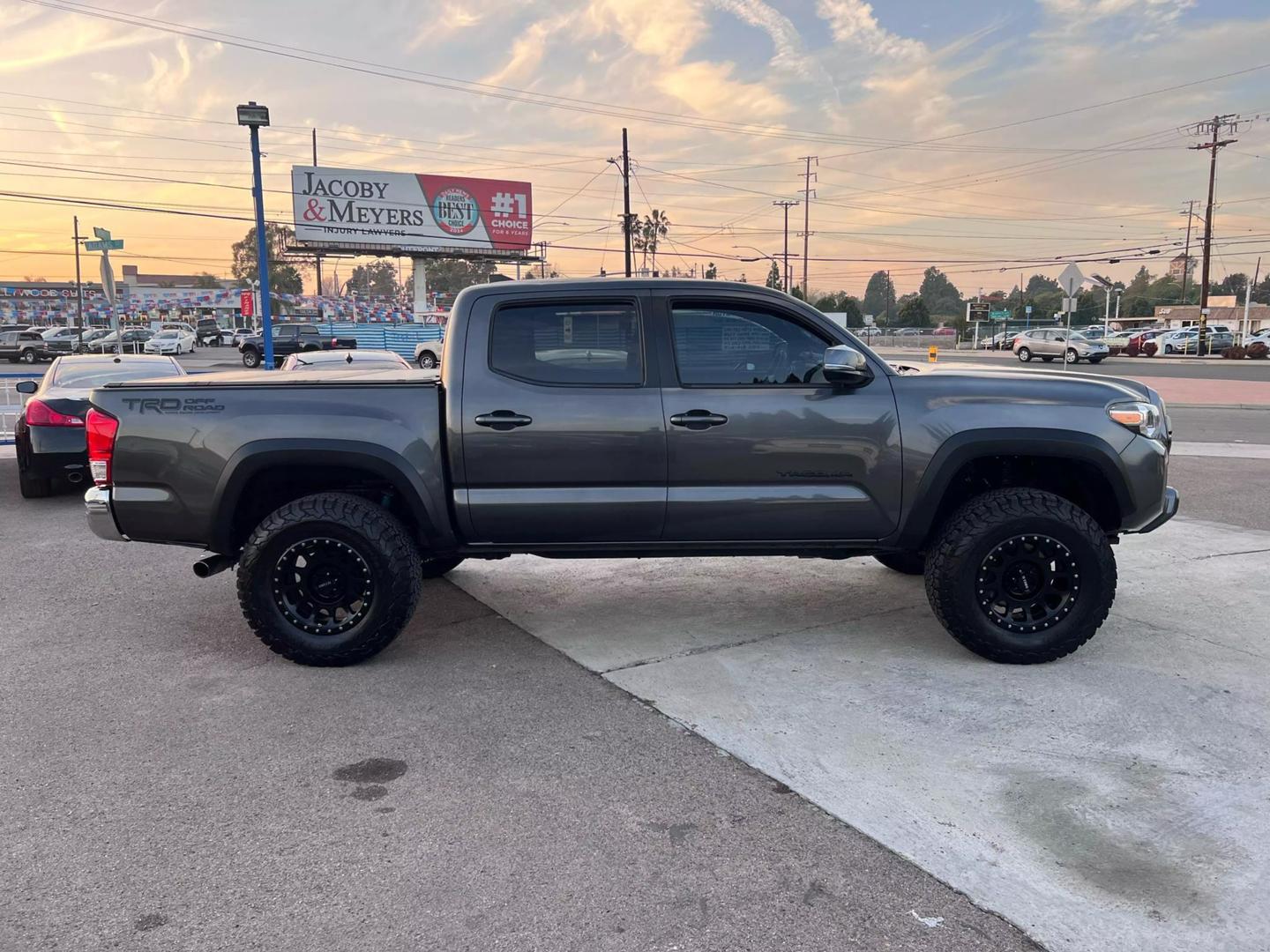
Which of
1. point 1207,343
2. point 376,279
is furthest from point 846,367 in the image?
point 376,279

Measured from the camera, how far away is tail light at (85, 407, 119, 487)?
462cm

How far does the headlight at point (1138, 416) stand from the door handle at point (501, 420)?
9.61 ft

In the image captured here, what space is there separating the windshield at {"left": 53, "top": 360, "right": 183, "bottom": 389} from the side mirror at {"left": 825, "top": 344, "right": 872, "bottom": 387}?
7450mm

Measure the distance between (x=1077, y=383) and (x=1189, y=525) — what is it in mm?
4141

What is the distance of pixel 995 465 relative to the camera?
16.2 feet

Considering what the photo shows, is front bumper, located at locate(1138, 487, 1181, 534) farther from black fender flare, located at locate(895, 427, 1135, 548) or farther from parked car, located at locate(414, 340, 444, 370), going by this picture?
parked car, located at locate(414, 340, 444, 370)

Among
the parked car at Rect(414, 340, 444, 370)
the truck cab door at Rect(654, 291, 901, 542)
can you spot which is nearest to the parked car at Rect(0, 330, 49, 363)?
→ the parked car at Rect(414, 340, 444, 370)

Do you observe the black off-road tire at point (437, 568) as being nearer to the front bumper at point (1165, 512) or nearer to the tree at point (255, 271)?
the front bumper at point (1165, 512)

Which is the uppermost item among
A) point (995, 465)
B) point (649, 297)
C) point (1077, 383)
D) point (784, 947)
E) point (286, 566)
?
point (649, 297)

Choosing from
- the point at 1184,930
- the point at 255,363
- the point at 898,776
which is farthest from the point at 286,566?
the point at 255,363

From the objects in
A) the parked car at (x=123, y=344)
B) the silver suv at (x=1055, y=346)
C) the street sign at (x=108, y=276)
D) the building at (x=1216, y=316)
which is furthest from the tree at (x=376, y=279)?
the street sign at (x=108, y=276)

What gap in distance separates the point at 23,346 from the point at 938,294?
164005mm

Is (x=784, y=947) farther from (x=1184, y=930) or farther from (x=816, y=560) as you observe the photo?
(x=816, y=560)

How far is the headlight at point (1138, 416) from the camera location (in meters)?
4.62
